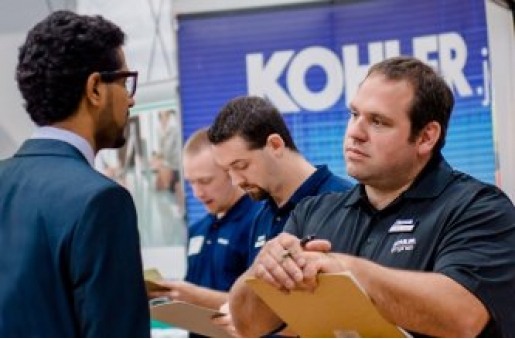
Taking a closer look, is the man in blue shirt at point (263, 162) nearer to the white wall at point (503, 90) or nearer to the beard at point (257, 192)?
the beard at point (257, 192)

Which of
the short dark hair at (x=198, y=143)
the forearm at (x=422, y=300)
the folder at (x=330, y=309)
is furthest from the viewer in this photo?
the short dark hair at (x=198, y=143)

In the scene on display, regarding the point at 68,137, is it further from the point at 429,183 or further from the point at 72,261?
the point at 429,183

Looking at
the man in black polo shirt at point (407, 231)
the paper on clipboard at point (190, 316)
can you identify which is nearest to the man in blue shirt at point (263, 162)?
the paper on clipboard at point (190, 316)

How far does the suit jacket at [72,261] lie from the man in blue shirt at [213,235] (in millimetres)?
1763

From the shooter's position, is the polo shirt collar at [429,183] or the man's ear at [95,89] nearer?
the man's ear at [95,89]

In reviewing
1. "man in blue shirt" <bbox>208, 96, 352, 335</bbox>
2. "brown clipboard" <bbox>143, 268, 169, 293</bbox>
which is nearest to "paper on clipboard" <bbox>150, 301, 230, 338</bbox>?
"brown clipboard" <bbox>143, 268, 169, 293</bbox>

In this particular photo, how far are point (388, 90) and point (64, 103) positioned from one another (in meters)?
0.82

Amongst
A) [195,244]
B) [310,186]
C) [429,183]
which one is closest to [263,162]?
[310,186]

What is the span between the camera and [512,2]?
13.4 feet

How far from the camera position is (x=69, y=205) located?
1700 mm

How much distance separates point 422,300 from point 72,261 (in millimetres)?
706

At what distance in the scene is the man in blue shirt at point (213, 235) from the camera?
11.8 feet

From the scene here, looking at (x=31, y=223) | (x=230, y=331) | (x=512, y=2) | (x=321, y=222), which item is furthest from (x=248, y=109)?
(x=31, y=223)

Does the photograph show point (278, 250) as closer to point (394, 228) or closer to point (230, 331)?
point (394, 228)
